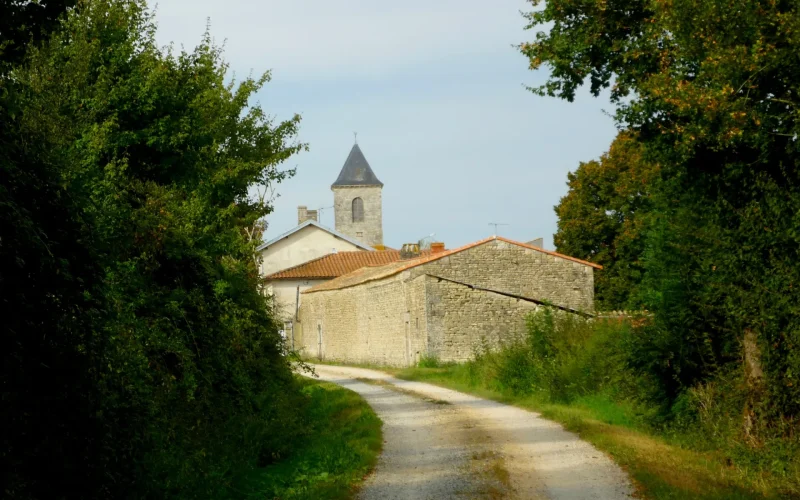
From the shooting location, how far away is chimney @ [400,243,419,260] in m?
45.5

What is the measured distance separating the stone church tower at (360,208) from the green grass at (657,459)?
8509 centimetres

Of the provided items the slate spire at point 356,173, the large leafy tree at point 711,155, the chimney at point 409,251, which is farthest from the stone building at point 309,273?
the slate spire at point 356,173

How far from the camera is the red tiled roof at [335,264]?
170 ft

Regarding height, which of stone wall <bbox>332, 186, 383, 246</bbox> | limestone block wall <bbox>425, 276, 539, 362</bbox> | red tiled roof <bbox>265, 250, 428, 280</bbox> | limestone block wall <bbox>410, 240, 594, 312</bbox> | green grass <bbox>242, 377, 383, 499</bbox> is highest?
stone wall <bbox>332, 186, 383, 246</bbox>

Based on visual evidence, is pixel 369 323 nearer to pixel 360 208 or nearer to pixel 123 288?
pixel 123 288

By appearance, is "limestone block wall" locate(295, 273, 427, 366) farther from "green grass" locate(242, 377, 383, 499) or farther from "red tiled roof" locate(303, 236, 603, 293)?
"green grass" locate(242, 377, 383, 499)

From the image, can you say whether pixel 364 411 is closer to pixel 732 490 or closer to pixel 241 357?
pixel 241 357

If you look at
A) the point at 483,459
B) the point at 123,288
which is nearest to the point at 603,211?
the point at 483,459

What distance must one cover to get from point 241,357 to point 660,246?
790 centimetres

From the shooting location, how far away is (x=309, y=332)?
157 ft

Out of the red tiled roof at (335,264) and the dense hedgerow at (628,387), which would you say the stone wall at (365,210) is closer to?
the red tiled roof at (335,264)

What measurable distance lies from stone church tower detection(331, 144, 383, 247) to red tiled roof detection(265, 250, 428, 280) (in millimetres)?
45196

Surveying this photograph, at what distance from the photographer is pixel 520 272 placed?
106 feet

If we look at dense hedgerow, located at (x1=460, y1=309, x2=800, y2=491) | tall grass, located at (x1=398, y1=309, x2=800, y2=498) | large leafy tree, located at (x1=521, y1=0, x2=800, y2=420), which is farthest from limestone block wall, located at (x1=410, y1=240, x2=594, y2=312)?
large leafy tree, located at (x1=521, y1=0, x2=800, y2=420)
